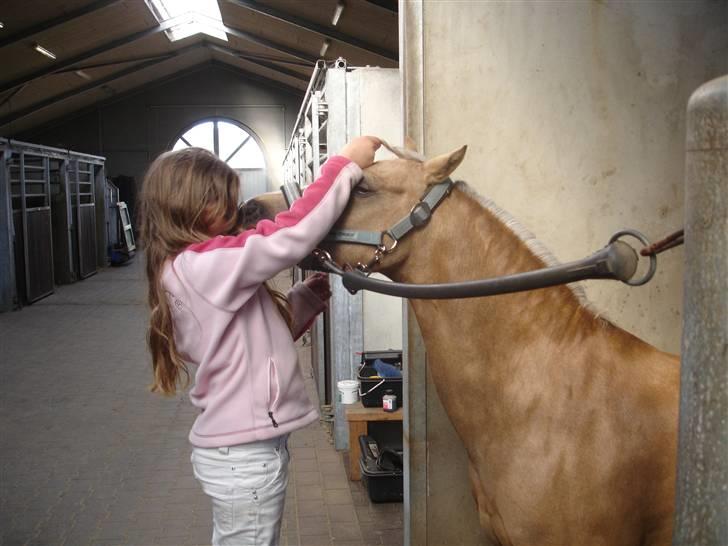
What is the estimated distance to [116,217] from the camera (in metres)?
18.8

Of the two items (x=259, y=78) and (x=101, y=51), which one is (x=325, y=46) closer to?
(x=101, y=51)

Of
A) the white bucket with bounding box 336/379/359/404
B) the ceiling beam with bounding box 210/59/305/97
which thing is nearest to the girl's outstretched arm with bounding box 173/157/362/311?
the white bucket with bounding box 336/379/359/404

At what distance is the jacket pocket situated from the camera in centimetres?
193

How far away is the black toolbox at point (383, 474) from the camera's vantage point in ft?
13.2

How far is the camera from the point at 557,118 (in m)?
2.61

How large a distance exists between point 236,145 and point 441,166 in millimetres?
22014

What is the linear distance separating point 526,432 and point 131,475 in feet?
11.2

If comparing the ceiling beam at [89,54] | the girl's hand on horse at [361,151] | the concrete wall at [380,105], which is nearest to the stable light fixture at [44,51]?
the ceiling beam at [89,54]

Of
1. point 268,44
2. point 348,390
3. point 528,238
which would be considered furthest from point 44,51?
point 528,238

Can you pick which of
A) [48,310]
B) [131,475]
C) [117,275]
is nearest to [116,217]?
[117,275]

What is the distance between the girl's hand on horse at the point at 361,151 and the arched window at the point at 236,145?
21.0m

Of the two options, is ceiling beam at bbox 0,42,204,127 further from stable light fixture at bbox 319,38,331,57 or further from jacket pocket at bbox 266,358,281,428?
jacket pocket at bbox 266,358,281,428

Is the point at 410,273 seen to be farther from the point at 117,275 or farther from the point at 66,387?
the point at 117,275

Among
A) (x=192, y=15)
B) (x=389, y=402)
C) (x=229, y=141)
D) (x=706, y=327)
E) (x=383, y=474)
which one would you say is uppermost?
(x=192, y=15)
